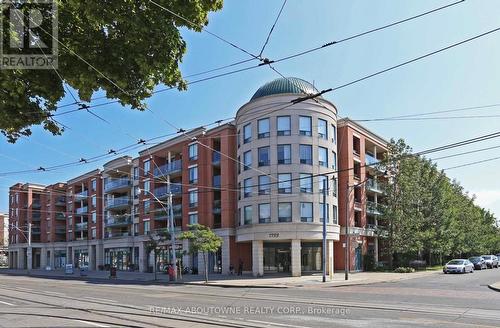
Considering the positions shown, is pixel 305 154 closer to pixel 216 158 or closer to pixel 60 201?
pixel 216 158

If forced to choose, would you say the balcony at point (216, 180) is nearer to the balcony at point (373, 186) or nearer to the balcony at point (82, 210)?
the balcony at point (373, 186)

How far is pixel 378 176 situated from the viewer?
180ft

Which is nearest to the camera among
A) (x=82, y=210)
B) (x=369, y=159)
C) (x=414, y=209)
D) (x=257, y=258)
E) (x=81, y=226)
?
(x=257, y=258)

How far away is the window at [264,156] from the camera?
141 ft

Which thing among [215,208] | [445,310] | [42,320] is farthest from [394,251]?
[42,320]

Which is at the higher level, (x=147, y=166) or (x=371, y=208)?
(x=147, y=166)

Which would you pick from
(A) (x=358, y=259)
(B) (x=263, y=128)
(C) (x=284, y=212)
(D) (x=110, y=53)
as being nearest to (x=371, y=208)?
(A) (x=358, y=259)

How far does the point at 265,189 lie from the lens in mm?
42969

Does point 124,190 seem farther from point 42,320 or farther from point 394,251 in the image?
point 42,320

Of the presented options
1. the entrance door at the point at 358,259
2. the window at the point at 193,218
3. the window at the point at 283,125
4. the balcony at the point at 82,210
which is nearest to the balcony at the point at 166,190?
the window at the point at 193,218

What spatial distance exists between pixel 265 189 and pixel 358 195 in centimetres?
1325

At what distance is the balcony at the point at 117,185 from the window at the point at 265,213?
83.3ft

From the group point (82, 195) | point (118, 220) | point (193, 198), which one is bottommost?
point (118, 220)

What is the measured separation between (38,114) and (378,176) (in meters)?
48.7
